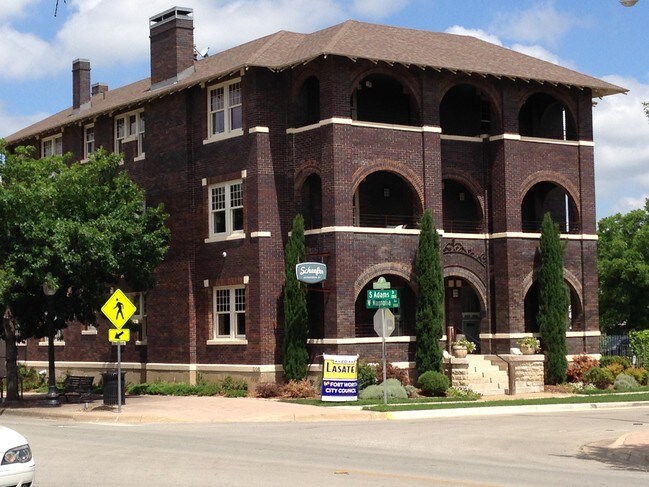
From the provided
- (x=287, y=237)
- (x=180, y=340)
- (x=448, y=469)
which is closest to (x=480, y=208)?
(x=287, y=237)

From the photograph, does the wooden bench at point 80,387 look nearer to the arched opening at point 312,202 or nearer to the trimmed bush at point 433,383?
the arched opening at point 312,202

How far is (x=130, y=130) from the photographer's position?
41375mm

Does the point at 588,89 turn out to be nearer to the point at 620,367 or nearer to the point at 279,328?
the point at 620,367

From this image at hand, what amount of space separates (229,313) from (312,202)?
4605mm

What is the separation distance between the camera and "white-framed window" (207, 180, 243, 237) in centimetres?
3603

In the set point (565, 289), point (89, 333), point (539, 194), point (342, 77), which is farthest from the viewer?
point (89, 333)

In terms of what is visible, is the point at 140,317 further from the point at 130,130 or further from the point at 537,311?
the point at 537,311

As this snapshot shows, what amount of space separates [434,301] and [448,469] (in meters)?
17.9

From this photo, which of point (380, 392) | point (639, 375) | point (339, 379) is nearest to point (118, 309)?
point (339, 379)

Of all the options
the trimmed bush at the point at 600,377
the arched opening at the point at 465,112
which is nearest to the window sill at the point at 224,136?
the arched opening at the point at 465,112

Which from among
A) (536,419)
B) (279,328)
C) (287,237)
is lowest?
(536,419)

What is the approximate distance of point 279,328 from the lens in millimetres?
34969

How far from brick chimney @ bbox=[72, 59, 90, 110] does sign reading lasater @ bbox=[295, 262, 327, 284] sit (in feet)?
60.6

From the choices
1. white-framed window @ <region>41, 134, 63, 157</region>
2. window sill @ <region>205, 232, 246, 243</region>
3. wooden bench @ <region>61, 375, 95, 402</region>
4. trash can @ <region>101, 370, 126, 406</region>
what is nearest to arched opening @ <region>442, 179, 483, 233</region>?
window sill @ <region>205, 232, 246, 243</region>
